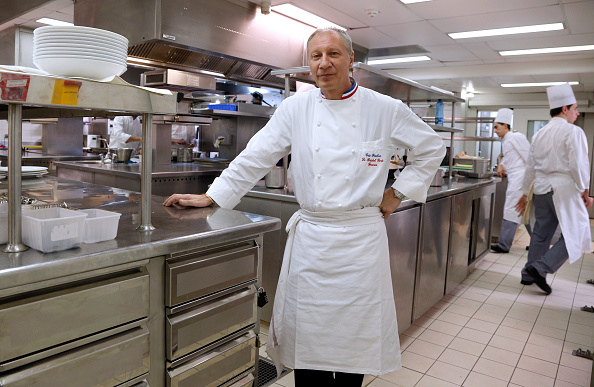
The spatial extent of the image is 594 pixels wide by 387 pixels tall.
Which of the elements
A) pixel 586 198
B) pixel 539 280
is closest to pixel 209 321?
pixel 539 280

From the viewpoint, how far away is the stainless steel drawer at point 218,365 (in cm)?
132

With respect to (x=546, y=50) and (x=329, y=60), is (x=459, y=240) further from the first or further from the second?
(x=546, y=50)

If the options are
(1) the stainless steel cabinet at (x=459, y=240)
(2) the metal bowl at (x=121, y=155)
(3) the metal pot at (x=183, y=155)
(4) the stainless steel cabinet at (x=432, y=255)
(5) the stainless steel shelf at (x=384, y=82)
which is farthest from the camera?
(3) the metal pot at (x=183, y=155)

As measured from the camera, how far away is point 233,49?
166 inches

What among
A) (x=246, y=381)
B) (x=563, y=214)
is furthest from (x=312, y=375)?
(x=563, y=214)

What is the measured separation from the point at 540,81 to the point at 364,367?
7.91 metres

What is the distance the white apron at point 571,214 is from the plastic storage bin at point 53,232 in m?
3.77

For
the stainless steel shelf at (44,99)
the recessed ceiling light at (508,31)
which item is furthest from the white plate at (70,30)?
the recessed ceiling light at (508,31)

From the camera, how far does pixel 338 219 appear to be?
172 centimetres

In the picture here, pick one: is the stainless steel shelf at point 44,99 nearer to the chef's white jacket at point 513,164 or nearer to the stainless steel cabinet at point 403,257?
the stainless steel cabinet at point 403,257

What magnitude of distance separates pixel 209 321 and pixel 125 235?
1.20 ft

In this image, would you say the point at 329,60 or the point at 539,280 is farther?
the point at 539,280

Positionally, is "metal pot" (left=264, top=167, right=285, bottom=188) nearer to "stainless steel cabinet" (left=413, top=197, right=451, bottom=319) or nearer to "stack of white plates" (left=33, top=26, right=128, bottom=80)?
"stainless steel cabinet" (left=413, top=197, right=451, bottom=319)

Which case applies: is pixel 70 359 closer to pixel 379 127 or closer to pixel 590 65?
pixel 379 127
